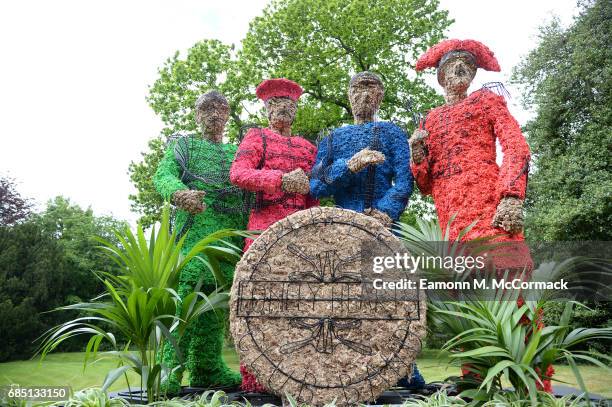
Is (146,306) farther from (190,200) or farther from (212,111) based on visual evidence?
(212,111)

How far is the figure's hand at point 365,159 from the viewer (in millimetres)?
3992

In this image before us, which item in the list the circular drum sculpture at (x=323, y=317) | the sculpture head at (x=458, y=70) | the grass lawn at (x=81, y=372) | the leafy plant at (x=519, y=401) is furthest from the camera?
the grass lawn at (x=81, y=372)

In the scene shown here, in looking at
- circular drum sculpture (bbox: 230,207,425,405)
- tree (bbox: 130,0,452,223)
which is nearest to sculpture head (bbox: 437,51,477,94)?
circular drum sculpture (bbox: 230,207,425,405)

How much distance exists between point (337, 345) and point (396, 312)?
42 cm

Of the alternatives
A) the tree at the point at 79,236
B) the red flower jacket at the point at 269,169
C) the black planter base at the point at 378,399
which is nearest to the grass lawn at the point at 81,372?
the tree at the point at 79,236

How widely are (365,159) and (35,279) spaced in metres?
11.5

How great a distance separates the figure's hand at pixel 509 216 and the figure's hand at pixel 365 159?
0.91m

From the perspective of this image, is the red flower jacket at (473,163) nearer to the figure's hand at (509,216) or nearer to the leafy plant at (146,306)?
the figure's hand at (509,216)

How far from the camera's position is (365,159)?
4.00 meters

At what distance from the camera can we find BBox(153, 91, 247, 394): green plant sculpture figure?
14.0 ft

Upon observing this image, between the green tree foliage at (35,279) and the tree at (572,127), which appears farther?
the green tree foliage at (35,279)

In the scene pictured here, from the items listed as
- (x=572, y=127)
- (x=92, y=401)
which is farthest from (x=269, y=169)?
(x=572, y=127)

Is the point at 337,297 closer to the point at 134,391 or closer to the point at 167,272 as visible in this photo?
the point at 167,272

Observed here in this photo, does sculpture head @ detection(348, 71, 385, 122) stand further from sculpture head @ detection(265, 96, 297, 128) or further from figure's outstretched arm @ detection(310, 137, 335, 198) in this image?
sculpture head @ detection(265, 96, 297, 128)
